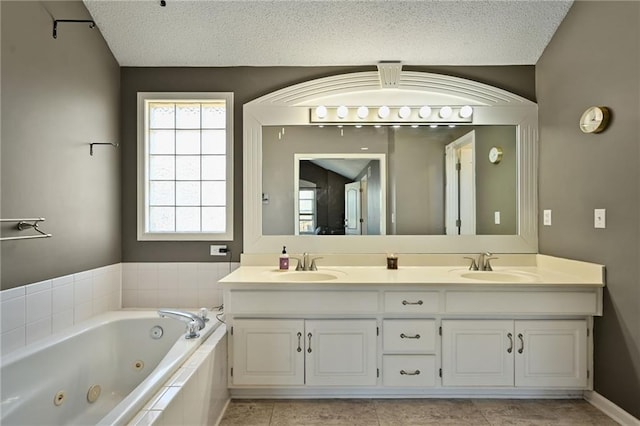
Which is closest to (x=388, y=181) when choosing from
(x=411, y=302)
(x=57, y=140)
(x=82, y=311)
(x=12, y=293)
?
(x=411, y=302)

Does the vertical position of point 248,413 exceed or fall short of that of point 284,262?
it falls short

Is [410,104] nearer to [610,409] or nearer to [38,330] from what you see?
[610,409]

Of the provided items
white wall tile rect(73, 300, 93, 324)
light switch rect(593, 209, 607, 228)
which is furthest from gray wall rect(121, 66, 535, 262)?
light switch rect(593, 209, 607, 228)

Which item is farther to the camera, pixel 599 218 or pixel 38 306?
pixel 599 218

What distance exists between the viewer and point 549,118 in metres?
2.78

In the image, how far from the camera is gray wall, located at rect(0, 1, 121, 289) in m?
1.88

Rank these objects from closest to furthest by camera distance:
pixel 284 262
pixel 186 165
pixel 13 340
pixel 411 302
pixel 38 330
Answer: pixel 13 340 < pixel 38 330 < pixel 411 302 < pixel 284 262 < pixel 186 165

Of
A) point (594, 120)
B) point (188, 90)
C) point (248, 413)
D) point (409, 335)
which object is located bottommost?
point (248, 413)

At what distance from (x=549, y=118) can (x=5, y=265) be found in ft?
11.2

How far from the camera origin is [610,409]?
88.1 inches

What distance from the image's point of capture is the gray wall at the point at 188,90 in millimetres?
2953

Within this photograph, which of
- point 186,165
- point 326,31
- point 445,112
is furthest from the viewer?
point 186,165

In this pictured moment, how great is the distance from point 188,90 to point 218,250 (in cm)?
125

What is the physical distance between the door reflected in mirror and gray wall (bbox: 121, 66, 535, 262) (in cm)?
27
